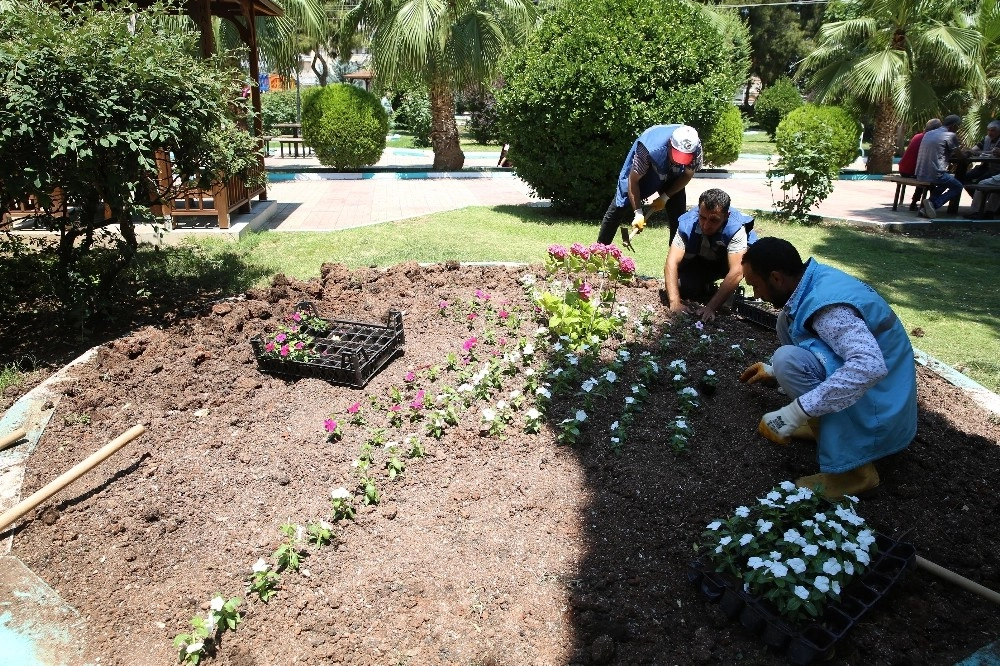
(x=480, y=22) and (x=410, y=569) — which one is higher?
(x=480, y=22)

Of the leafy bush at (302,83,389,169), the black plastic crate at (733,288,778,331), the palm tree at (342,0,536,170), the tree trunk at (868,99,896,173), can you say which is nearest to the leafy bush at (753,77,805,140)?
the tree trunk at (868,99,896,173)

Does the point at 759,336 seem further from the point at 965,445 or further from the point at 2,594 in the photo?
the point at 2,594

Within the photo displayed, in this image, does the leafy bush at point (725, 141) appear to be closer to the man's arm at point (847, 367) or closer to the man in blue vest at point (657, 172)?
the man in blue vest at point (657, 172)

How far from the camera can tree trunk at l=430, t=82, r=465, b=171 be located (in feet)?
53.5

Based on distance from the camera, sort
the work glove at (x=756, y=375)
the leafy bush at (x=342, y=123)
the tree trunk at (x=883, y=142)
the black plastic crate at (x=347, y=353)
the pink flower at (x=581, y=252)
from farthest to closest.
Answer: the tree trunk at (x=883, y=142)
the leafy bush at (x=342, y=123)
the pink flower at (x=581, y=252)
the black plastic crate at (x=347, y=353)
the work glove at (x=756, y=375)

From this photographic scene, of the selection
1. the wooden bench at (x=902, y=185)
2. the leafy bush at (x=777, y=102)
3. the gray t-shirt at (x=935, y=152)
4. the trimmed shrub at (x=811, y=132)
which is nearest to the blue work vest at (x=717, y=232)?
the trimmed shrub at (x=811, y=132)

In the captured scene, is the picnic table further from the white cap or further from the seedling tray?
the seedling tray

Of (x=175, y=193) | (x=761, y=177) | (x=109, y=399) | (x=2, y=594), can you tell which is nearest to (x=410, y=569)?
(x=2, y=594)

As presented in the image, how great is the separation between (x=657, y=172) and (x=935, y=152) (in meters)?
7.53

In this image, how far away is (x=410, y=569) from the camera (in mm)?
2551

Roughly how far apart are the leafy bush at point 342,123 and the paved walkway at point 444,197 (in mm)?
749

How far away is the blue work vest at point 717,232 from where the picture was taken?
4617mm

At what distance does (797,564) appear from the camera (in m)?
2.18

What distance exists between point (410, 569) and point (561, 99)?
7.55 m
